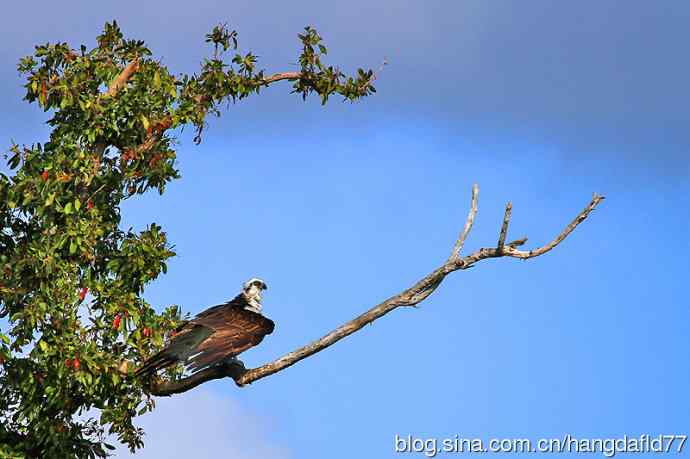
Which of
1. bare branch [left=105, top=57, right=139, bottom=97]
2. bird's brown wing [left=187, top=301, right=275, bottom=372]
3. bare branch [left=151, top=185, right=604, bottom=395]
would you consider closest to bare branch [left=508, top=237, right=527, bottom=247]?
bare branch [left=151, top=185, right=604, bottom=395]

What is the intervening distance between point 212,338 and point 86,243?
8.34 feet

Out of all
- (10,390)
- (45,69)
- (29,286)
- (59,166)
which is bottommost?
(10,390)

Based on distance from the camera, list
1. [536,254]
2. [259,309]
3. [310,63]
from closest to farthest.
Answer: [536,254] < [259,309] < [310,63]

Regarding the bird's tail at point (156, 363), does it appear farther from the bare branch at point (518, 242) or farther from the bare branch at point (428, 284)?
the bare branch at point (518, 242)

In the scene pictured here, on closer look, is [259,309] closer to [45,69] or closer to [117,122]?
[117,122]

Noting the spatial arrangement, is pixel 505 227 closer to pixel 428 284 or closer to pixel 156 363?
pixel 428 284

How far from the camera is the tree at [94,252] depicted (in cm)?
1756

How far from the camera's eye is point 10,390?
18.3 meters

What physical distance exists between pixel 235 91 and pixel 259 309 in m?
3.91

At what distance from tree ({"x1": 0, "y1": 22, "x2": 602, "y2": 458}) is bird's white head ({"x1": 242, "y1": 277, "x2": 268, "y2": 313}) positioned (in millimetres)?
1469

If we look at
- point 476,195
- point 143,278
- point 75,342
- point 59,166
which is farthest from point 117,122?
point 476,195

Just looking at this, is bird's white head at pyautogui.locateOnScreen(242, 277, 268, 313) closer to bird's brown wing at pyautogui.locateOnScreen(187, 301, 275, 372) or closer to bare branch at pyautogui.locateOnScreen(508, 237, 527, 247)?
bird's brown wing at pyautogui.locateOnScreen(187, 301, 275, 372)

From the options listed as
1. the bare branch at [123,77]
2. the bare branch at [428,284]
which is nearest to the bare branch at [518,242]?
the bare branch at [428,284]

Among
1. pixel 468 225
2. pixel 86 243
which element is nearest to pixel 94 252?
pixel 86 243
